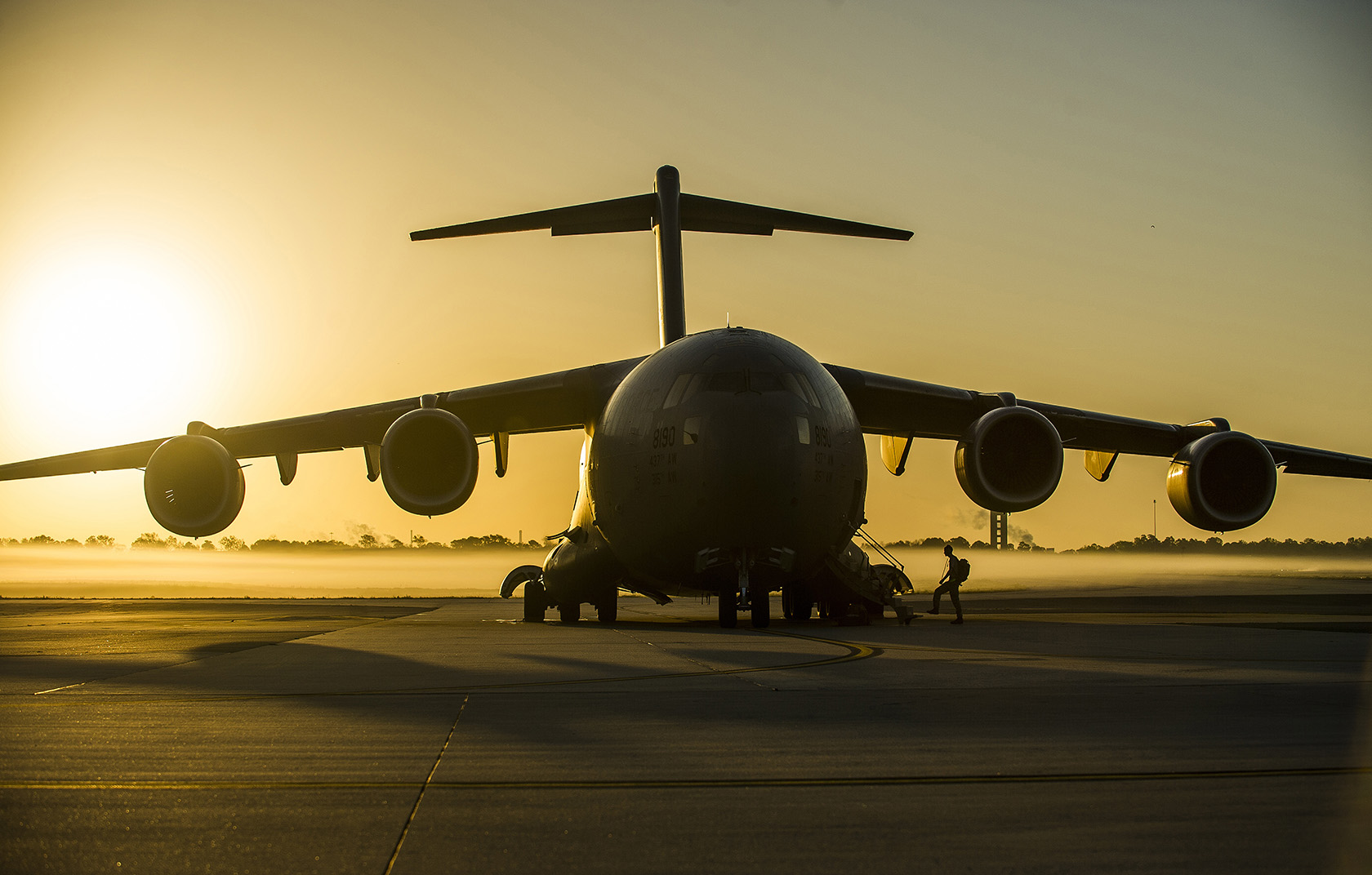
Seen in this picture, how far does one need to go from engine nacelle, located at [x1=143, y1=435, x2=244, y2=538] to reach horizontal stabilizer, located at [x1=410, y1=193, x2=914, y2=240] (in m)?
4.62

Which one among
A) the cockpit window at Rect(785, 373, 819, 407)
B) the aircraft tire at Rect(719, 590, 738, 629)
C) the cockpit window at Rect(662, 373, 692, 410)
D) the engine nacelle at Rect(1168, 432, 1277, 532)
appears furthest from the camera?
the engine nacelle at Rect(1168, 432, 1277, 532)

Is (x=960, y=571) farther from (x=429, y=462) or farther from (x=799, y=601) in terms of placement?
(x=429, y=462)

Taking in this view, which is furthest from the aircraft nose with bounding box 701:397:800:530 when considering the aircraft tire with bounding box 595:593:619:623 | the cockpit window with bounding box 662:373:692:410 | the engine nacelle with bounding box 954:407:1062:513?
the aircraft tire with bounding box 595:593:619:623

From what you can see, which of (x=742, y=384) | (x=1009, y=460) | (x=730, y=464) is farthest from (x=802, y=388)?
(x=1009, y=460)

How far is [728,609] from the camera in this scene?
13.9m

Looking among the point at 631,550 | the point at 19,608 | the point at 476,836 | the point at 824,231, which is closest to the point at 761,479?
the point at 631,550

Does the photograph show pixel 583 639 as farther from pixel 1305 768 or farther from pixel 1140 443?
pixel 1140 443

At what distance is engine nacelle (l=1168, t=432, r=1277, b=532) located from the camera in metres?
16.4

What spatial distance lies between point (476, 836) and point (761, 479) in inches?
355

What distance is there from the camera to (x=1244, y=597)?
82.3 ft

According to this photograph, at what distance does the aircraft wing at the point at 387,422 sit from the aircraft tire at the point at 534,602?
2635 mm

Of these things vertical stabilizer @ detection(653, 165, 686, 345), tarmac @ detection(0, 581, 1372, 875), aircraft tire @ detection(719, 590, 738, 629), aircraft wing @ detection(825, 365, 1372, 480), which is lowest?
aircraft tire @ detection(719, 590, 738, 629)

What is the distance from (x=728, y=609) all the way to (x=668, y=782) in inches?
389

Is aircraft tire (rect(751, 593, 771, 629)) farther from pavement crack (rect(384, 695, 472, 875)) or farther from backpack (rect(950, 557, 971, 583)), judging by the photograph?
pavement crack (rect(384, 695, 472, 875))
